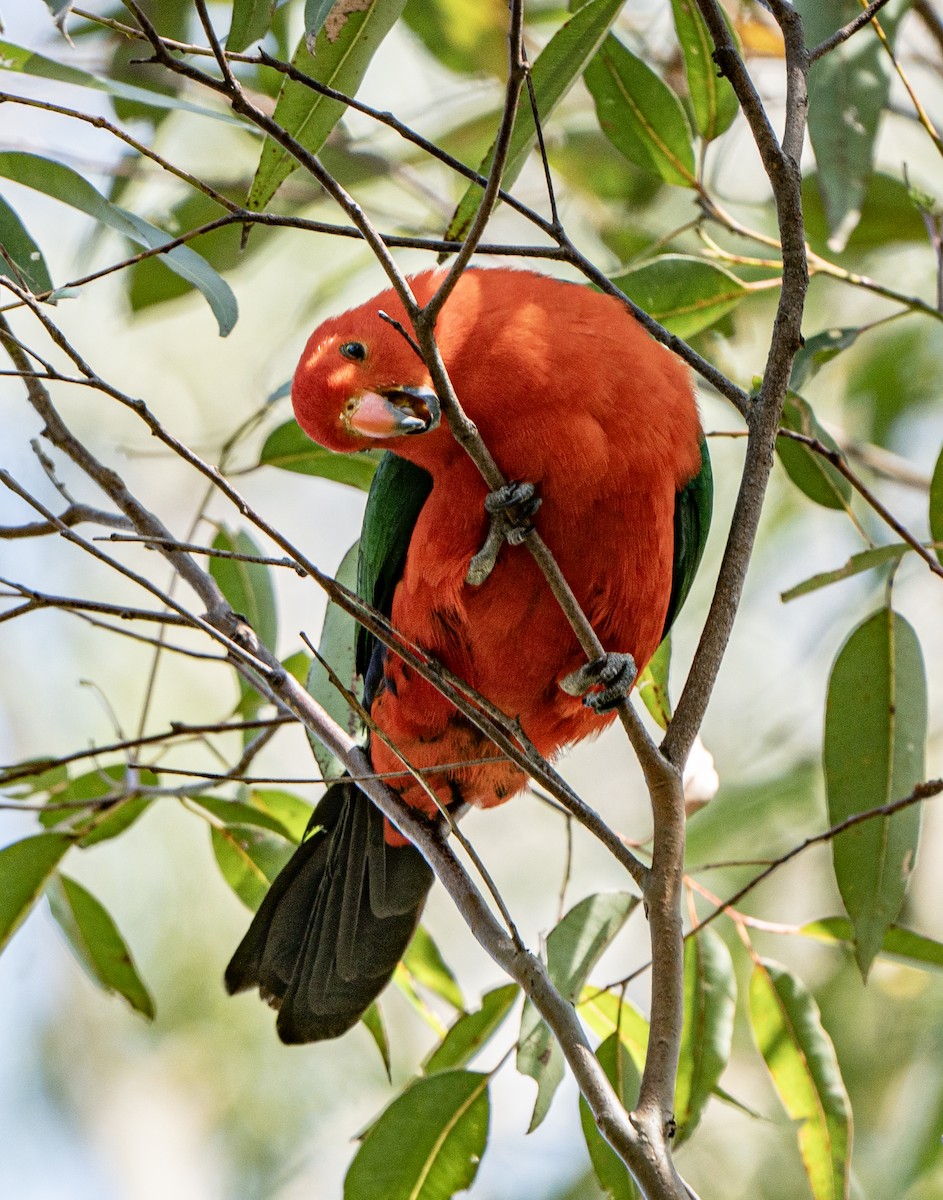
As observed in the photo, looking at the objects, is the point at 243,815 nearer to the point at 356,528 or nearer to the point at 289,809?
the point at 289,809

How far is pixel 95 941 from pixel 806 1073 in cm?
179

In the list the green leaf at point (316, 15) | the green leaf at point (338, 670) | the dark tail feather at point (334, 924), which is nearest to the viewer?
the green leaf at point (316, 15)

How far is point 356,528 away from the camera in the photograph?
740 centimetres

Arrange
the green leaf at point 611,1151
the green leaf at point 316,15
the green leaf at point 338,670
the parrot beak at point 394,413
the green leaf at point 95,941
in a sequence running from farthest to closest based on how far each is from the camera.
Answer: the green leaf at point 95,941 → the green leaf at point 338,670 → the green leaf at point 611,1151 → the parrot beak at point 394,413 → the green leaf at point 316,15

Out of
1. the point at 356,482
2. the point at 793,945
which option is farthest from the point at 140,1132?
the point at 356,482

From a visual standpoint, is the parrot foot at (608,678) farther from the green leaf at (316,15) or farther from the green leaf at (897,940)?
the green leaf at (316,15)

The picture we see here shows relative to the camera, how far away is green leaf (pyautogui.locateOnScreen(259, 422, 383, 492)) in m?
3.22

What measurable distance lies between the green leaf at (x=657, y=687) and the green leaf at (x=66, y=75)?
1.44 metres

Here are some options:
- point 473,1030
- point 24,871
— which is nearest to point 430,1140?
point 473,1030

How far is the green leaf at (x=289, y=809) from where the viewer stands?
3469mm

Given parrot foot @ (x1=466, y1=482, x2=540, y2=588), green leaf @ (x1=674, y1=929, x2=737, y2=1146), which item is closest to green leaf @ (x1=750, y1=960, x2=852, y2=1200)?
green leaf @ (x1=674, y1=929, x2=737, y2=1146)

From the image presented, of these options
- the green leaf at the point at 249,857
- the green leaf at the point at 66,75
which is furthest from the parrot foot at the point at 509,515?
the green leaf at the point at 249,857

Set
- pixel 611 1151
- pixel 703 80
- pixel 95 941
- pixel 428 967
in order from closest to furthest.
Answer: pixel 611 1151 < pixel 703 80 < pixel 95 941 < pixel 428 967

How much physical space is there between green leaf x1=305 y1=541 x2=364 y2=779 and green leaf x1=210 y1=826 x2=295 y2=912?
1.35ft
